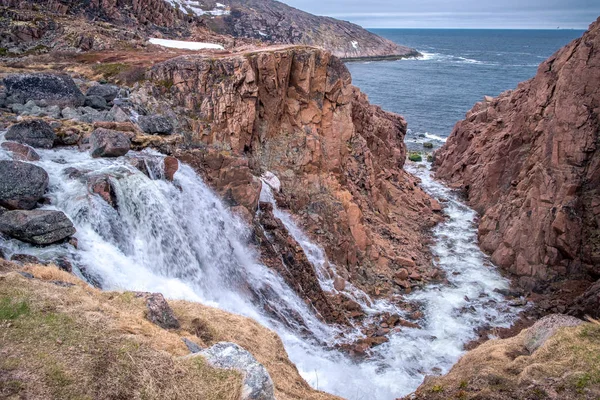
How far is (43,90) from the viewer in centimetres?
2850

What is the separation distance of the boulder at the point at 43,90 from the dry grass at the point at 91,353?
18852 millimetres

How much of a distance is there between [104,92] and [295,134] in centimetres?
1353

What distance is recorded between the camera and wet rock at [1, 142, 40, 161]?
20.9 meters

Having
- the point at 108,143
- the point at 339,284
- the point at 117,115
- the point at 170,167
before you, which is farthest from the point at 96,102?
the point at 339,284

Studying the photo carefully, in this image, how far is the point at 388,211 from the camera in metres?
38.2

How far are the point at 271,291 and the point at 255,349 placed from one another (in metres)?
9.38

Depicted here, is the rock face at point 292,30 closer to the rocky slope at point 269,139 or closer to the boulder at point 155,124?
the rocky slope at point 269,139

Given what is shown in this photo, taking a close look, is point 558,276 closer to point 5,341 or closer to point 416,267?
point 416,267

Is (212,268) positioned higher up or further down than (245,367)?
further down

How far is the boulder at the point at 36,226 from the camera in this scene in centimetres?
1647

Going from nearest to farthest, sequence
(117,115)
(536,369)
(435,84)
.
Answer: (536,369)
(117,115)
(435,84)

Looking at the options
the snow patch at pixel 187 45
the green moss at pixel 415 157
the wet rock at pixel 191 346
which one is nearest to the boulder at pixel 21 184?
the wet rock at pixel 191 346

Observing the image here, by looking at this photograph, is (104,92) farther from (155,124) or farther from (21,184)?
(21,184)

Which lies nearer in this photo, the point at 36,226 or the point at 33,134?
the point at 36,226
